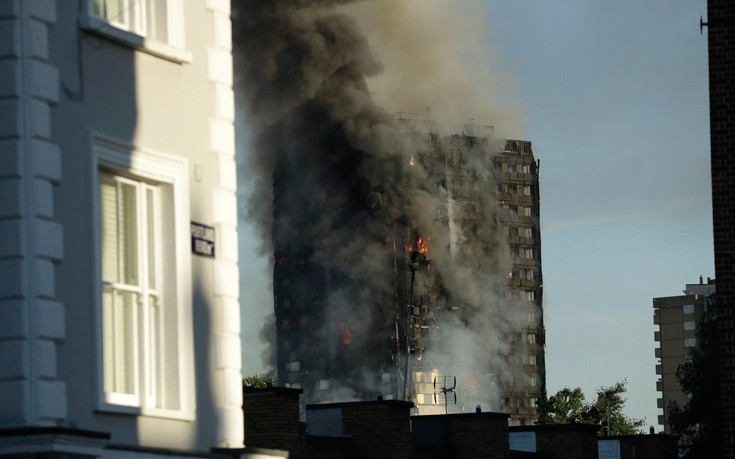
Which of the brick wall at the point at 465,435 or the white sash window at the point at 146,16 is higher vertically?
the white sash window at the point at 146,16

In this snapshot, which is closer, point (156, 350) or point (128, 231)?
point (128, 231)

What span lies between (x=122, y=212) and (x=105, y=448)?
230 cm

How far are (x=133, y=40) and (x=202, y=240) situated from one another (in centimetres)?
209

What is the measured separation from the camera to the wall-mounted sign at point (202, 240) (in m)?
14.9

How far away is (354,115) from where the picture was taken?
173 metres

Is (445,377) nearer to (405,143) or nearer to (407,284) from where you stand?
(407,284)

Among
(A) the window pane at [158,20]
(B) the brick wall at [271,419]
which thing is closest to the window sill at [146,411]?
(A) the window pane at [158,20]

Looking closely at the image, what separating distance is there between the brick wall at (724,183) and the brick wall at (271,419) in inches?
313

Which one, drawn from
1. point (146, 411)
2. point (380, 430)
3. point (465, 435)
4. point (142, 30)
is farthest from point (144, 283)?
point (465, 435)

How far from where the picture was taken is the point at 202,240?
1507 centimetres

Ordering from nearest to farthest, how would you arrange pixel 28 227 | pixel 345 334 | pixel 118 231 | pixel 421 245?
pixel 28 227 → pixel 118 231 → pixel 345 334 → pixel 421 245

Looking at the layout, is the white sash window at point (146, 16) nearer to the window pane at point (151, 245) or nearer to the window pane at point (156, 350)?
the window pane at point (151, 245)

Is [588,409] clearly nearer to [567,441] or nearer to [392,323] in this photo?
[392,323]

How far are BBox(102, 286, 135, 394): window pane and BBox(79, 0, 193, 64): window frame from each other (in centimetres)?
223
